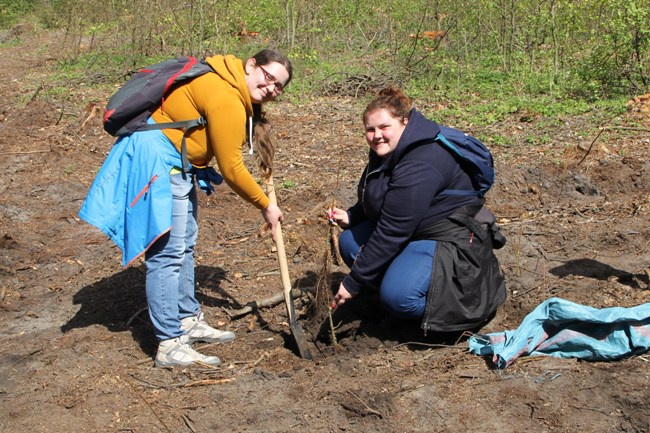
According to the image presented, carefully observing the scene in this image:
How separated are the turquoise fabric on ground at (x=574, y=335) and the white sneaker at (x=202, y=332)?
4.71ft

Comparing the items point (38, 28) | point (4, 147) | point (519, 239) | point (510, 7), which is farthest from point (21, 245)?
point (38, 28)

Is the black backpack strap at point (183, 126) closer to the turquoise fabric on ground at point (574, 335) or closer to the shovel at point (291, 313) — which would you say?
the shovel at point (291, 313)

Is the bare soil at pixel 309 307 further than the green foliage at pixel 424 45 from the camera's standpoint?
No

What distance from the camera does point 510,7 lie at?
33.6 feet

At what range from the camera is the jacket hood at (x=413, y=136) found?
3.64 meters

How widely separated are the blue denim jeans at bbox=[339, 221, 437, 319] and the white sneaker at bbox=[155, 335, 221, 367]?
3.23ft

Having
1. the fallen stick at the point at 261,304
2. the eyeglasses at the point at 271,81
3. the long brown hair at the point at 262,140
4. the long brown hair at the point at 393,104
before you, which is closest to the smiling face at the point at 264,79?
the eyeglasses at the point at 271,81

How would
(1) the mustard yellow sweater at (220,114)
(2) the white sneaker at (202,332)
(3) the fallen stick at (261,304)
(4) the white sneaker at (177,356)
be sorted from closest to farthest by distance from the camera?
(1) the mustard yellow sweater at (220,114)
(4) the white sneaker at (177,356)
(2) the white sneaker at (202,332)
(3) the fallen stick at (261,304)

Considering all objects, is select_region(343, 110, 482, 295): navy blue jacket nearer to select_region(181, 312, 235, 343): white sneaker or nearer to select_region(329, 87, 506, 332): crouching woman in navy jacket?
select_region(329, 87, 506, 332): crouching woman in navy jacket

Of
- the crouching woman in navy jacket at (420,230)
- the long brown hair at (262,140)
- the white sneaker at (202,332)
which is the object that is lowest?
the white sneaker at (202,332)

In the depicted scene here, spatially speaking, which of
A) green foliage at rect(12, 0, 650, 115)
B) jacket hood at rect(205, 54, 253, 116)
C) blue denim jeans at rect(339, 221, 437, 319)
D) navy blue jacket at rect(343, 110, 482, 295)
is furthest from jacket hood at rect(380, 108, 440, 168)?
green foliage at rect(12, 0, 650, 115)

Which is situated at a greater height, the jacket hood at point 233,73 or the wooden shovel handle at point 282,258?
the jacket hood at point 233,73

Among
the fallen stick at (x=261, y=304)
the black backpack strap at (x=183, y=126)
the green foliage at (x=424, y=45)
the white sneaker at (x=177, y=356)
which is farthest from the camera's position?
the green foliage at (x=424, y=45)

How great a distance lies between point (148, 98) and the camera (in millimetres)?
3438
